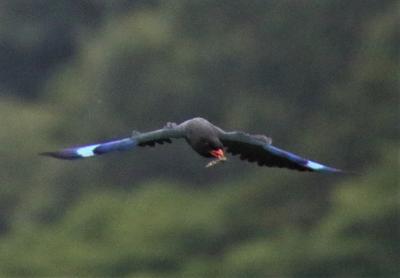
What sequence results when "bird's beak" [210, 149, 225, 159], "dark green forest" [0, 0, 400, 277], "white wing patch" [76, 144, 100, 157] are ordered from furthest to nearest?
"dark green forest" [0, 0, 400, 277] → "white wing patch" [76, 144, 100, 157] → "bird's beak" [210, 149, 225, 159]

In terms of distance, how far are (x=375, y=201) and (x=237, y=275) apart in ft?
6.93

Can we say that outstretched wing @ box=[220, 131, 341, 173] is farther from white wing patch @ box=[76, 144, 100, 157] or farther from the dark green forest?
the dark green forest

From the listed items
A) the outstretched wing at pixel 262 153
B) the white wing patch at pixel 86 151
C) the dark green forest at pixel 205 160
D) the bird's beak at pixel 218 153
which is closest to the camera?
the bird's beak at pixel 218 153

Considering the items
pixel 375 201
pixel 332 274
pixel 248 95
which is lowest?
pixel 332 274

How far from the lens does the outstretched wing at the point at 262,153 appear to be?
240 inches

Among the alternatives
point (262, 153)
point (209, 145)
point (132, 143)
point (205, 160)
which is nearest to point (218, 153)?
point (209, 145)

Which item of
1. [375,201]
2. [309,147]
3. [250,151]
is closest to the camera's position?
[250,151]

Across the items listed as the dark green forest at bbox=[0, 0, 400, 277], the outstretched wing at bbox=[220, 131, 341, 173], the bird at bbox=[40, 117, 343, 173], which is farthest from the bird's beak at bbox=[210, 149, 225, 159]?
the dark green forest at bbox=[0, 0, 400, 277]

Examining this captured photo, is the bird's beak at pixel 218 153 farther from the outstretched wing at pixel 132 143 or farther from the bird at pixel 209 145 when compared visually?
the outstretched wing at pixel 132 143

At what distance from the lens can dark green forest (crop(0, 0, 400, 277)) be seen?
2080 centimetres

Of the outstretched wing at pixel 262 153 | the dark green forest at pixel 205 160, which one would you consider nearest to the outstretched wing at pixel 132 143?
the outstretched wing at pixel 262 153

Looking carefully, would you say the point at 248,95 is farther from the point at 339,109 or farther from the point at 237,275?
the point at 237,275

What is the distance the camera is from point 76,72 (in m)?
→ 27.6

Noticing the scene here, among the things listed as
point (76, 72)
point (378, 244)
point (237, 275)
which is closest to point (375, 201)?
point (378, 244)
